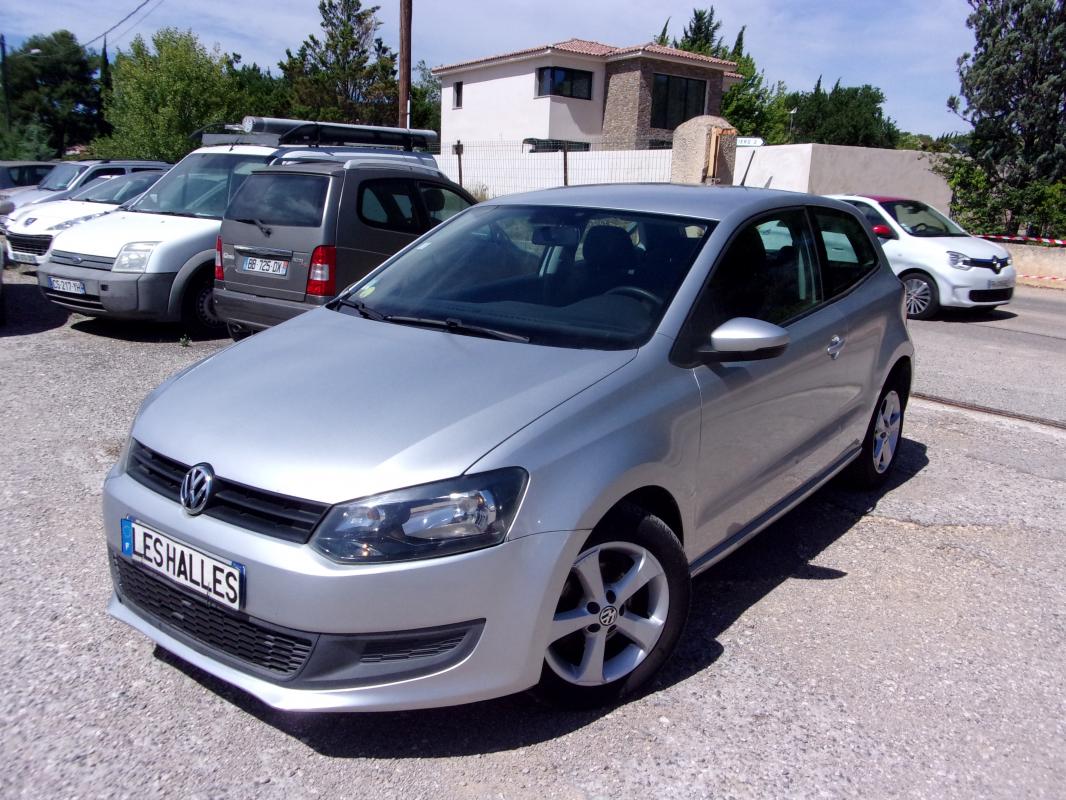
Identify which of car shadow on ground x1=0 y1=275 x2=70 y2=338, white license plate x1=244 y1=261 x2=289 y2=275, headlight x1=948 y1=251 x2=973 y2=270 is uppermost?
white license plate x1=244 y1=261 x2=289 y2=275

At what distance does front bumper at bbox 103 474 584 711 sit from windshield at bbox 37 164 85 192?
16.7 meters

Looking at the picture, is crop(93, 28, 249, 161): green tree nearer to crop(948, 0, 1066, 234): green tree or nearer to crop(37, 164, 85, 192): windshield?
crop(37, 164, 85, 192): windshield

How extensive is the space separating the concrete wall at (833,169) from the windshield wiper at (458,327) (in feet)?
59.9

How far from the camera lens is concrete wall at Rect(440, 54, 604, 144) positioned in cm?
3841

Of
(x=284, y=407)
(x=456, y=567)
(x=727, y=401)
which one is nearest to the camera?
(x=456, y=567)

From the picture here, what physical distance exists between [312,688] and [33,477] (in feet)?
10.2

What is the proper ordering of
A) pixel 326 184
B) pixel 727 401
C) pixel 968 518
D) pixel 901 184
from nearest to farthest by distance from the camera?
pixel 727 401
pixel 968 518
pixel 326 184
pixel 901 184

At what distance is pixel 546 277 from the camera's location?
12.0 ft

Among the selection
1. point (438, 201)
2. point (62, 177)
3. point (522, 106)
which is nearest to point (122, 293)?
point (438, 201)

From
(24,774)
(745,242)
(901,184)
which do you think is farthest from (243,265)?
(901,184)

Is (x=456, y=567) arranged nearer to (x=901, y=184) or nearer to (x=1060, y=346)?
(x=1060, y=346)

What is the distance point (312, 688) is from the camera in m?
2.47

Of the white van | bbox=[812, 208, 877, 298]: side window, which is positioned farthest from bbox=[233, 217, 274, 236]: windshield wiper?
bbox=[812, 208, 877, 298]: side window

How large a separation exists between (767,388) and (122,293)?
252 inches
